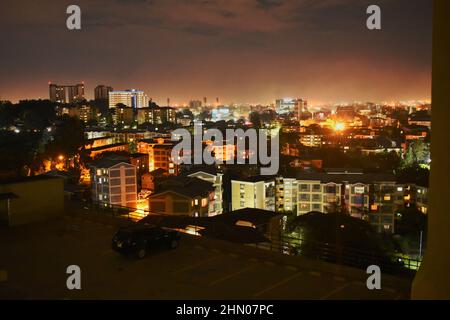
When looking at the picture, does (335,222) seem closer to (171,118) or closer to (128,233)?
(128,233)

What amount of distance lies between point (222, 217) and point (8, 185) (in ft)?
21.7

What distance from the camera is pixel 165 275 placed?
3.97 meters

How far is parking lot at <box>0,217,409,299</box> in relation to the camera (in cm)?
353

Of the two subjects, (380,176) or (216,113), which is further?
(216,113)

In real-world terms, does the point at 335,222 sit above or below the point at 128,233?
below

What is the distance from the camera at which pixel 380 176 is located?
18781 millimetres

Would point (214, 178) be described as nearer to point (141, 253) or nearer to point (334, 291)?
point (141, 253)

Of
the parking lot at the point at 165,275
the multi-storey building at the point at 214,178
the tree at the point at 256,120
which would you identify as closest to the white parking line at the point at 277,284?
the parking lot at the point at 165,275

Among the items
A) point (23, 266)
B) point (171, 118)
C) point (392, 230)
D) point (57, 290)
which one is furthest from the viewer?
point (171, 118)

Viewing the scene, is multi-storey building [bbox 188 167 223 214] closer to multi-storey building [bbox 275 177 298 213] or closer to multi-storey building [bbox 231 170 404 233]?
multi-storey building [bbox 231 170 404 233]

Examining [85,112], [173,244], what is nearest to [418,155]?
[173,244]

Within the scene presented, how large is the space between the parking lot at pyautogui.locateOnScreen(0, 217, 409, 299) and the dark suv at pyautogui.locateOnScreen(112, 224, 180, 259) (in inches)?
3.5

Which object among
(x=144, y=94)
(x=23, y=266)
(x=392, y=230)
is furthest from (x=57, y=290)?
(x=144, y=94)

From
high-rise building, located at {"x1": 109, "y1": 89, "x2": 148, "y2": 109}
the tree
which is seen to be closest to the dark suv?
the tree
